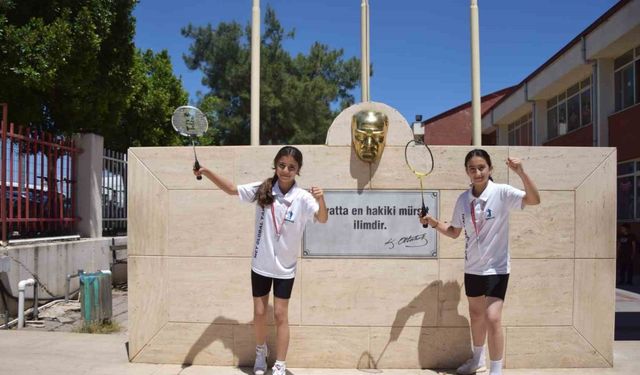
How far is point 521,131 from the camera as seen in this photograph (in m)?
29.3

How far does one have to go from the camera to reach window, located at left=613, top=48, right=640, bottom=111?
16594 millimetres

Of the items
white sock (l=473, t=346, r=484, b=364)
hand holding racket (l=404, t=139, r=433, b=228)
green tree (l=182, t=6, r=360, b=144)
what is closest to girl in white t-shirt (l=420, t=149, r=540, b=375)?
white sock (l=473, t=346, r=484, b=364)

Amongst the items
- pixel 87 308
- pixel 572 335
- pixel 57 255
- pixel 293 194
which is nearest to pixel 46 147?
pixel 57 255

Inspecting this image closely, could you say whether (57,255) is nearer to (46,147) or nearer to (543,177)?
(46,147)

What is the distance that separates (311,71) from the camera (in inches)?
1224

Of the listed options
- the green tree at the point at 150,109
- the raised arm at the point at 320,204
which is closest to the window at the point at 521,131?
the green tree at the point at 150,109

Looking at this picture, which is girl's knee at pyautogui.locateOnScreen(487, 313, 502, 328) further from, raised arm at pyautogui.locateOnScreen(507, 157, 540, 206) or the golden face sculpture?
the golden face sculpture

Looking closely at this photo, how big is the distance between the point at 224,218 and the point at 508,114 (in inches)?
1025

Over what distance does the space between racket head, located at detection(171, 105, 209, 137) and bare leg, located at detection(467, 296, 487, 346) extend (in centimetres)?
262

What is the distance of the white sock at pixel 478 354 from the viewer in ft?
15.6

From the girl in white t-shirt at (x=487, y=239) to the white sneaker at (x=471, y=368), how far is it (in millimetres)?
398

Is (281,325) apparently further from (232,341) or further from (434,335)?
(434,335)

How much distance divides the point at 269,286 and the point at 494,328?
1792 millimetres

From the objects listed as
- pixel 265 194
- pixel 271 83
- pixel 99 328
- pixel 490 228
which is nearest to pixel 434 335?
pixel 490 228
